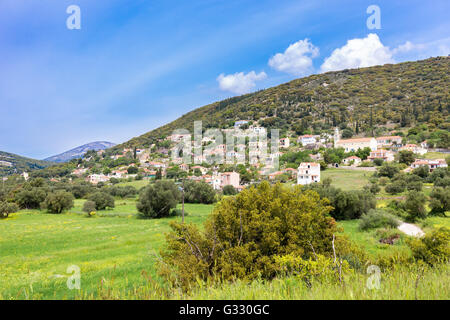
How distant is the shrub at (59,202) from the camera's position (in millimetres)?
34787

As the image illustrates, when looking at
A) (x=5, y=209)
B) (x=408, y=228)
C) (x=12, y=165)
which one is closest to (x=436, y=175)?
(x=408, y=228)

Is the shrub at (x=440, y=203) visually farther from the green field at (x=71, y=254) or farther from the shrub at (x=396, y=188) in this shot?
the green field at (x=71, y=254)

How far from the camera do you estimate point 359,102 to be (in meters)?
137

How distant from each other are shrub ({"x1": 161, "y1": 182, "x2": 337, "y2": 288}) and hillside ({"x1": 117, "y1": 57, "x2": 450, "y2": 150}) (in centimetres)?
9174

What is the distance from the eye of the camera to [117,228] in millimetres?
24281

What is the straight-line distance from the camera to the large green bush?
6.44 metres

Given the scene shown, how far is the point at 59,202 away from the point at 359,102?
485 ft

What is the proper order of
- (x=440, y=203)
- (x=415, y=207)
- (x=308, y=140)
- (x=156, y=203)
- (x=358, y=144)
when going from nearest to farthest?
(x=415, y=207), (x=440, y=203), (x=156, y=203), (x=358, y=144), (x=308, y=140)

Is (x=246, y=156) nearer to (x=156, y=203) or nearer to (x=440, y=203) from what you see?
(x=156, y=203)

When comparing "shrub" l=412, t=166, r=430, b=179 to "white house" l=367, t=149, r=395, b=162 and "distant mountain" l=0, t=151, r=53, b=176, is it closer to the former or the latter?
"white house" l=367, t=149, r=395, b=162

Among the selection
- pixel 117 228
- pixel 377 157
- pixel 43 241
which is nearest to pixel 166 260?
pixel 43 241

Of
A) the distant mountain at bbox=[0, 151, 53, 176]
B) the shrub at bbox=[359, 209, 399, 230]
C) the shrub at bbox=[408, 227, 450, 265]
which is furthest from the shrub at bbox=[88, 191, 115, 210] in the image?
the distant mountain at bbox=[0, 151, 53, 176]
